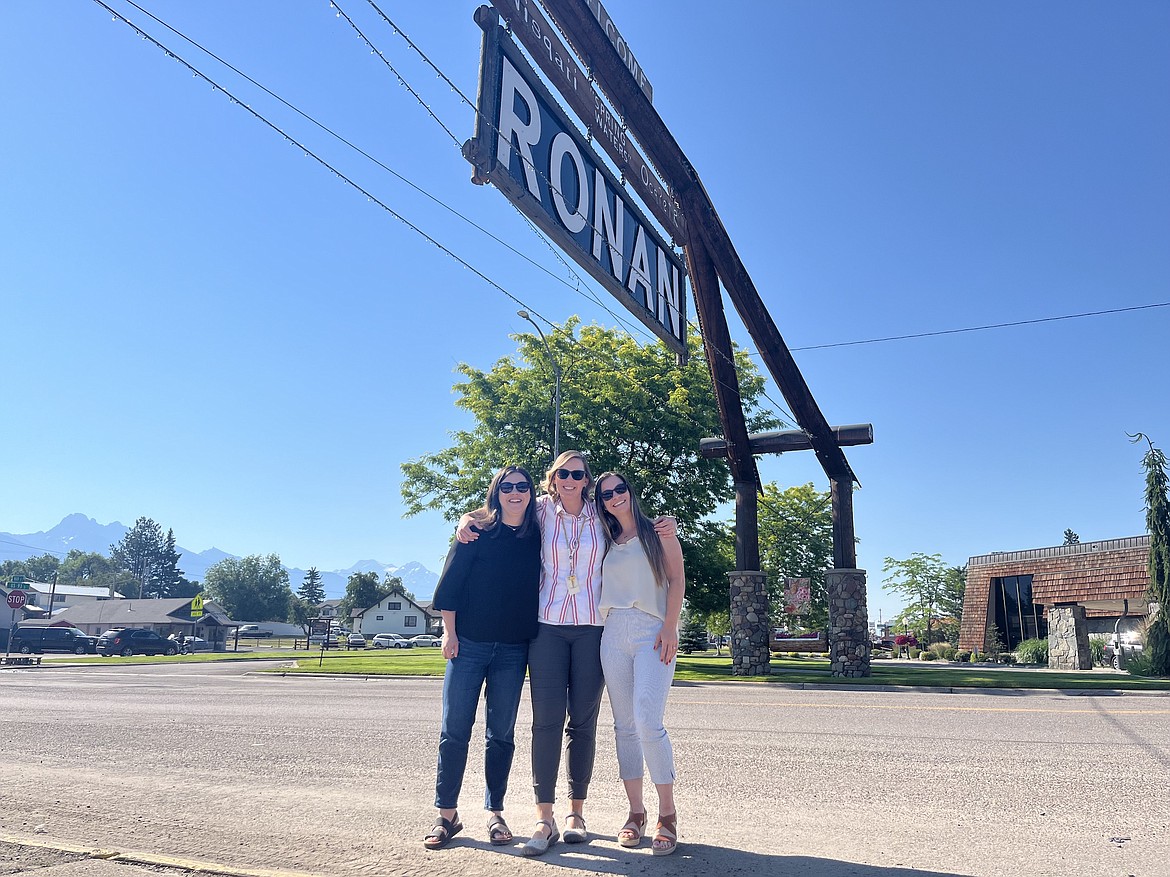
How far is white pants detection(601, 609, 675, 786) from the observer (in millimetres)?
3926

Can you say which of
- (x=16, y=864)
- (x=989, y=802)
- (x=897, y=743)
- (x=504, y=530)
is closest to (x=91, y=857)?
(x=16, y=864)

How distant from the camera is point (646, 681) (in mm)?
3934

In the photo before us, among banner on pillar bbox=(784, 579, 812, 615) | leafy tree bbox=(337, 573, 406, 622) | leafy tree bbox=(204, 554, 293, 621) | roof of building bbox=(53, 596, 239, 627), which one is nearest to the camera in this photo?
banner on pillar bbox=(784, 579, 812, 615)

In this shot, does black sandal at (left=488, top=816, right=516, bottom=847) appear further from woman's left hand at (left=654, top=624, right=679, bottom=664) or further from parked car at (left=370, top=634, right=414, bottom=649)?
parked car at (left=370, top=634, right=414, bottom=649)

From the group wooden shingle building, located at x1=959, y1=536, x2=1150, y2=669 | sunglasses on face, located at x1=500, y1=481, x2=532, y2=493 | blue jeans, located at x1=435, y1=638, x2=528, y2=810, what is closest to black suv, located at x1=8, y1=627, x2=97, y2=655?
wooden shingle building, located at x1=959, y1=536, x2=1150, y2=669

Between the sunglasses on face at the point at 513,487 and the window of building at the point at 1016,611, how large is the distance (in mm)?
40894

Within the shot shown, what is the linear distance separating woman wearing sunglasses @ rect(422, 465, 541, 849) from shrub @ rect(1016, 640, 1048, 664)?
31678 mm

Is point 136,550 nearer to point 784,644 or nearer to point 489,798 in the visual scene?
point 784,644

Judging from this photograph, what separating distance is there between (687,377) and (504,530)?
72.3 feet

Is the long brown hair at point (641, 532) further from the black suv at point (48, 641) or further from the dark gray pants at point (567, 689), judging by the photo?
the black suv at point (48, 641)

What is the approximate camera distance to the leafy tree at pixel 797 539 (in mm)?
40062

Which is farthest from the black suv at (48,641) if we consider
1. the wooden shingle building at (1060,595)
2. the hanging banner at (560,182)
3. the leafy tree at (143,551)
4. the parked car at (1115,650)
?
the leafy tree at (143,551)

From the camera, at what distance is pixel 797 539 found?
133 ft

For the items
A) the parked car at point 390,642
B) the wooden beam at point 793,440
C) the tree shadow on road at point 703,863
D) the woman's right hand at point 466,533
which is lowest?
the parked car at point 390,642
